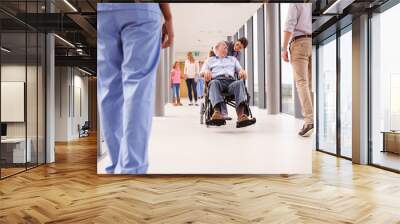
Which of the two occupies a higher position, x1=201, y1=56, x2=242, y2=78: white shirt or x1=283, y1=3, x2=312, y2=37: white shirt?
x1=283, y1=3, x2=312, y2=37: white shirt

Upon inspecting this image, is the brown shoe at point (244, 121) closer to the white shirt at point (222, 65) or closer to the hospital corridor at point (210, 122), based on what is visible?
the hospital corridor at point (210, 122)

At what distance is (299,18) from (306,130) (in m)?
1.59

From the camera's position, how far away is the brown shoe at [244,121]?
17.9 ft

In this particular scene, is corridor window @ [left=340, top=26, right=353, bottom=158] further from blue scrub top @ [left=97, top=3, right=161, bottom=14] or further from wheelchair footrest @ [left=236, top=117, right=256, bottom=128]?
blue scrub top @ [left=97, top=3, right=161, bottom=14]

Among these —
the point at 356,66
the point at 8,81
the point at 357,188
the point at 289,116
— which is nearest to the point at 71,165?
the point at 8,81

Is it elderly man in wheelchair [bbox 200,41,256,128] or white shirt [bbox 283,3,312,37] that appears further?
white shirt [bbox 283,3,312,37]

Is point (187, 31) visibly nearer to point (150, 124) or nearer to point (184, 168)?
point (150, 124)

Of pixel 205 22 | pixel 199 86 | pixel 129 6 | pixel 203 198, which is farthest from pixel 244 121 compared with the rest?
pixel 129 6

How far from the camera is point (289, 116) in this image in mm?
5574

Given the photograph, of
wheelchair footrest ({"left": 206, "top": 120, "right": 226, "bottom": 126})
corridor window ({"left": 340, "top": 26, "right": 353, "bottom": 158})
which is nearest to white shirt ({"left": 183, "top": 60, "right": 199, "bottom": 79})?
wheelchair footrest ({"left": 206, "top": 120, "right": 226, "bottom": 126})

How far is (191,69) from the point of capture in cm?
548

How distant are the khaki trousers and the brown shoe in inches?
29.9

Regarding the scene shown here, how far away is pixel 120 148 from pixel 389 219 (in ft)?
10.9

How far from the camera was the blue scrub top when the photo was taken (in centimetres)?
526
